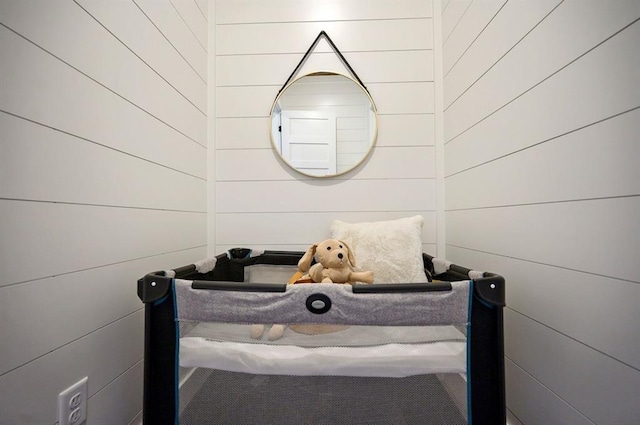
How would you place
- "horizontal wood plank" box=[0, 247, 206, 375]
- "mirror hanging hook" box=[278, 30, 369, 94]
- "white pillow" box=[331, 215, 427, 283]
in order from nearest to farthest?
"horizontal wood plank" box=[0, 247, 206, 375] < "white pillow" box=[331, 215, 427, 283] < "mirror hanging hook" box=[278, 30, 369, 94]

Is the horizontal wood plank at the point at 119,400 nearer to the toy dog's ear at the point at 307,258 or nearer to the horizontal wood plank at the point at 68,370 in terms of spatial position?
the horizontal wood plank at the point at 68,370

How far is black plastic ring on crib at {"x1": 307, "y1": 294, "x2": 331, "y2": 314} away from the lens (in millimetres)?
592

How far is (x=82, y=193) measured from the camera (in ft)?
2.26

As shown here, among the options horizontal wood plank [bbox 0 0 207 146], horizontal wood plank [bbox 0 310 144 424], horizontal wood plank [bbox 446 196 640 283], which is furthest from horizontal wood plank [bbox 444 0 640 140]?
horizontal wood plank [bbox 0 310 144 424]

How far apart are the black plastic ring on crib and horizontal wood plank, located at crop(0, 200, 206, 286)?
0.63 metres

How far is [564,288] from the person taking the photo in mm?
674

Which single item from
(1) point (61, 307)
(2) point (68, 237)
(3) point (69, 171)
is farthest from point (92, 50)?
(1) point (61, 307)

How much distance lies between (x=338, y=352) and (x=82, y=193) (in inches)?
31.5

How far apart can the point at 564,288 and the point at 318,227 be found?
39.3 inches

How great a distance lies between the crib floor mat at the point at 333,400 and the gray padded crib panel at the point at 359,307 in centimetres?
14

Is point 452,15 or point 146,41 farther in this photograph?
point 452,15

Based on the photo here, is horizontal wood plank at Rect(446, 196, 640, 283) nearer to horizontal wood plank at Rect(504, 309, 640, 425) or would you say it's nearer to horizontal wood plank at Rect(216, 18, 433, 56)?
horizontal wood plank at Rect(504, 309, 640, 425)

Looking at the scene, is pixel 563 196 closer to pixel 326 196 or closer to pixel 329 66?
pixel 326 196

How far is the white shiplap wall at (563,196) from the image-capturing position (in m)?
0.54
